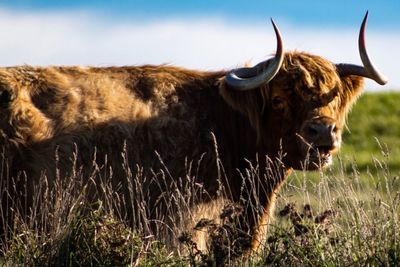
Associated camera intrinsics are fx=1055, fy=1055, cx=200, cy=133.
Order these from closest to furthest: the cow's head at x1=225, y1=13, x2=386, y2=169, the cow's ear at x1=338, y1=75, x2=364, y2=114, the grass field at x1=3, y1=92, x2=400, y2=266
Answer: the grass field at x1=3, y1=92, x2=400, y2=266, the cow's head at x1=225, y1=13, x2=386, y2=169, the cow's ear at x1=338, y1=75, x2=364, y2=114

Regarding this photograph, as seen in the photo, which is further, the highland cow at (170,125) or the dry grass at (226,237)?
the highland cow at (170,125)

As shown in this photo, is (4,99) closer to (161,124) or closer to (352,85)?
(161,124)

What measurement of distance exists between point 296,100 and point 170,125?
1.11m

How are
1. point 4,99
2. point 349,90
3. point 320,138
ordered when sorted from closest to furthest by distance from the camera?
point 320,138 < point 4,99 < point 349,90

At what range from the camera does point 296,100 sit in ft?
30.0

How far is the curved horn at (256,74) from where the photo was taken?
29.8 feet

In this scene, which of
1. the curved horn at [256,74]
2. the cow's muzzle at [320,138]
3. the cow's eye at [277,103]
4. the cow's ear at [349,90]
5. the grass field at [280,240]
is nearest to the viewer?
the grass field at [280,240]

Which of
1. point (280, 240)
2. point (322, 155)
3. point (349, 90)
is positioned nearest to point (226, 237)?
point (280, 240)

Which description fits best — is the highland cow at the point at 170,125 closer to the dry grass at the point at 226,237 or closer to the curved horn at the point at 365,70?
the curved horn at the point at 365,70

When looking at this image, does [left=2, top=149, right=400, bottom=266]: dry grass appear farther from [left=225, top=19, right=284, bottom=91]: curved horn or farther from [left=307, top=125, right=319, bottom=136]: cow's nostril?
[left=225, top=19, right=284, bottom=91]: curved horn

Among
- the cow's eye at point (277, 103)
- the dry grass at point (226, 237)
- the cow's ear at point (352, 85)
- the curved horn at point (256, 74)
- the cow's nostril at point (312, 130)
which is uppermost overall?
the curved horn at point (256, 74)

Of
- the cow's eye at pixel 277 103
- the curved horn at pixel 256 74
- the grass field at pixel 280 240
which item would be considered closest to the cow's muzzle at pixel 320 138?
the cow's eye at pixel 277 103

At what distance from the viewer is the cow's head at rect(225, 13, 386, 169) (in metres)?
8.88

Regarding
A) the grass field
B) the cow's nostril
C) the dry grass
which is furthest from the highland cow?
the grass field
